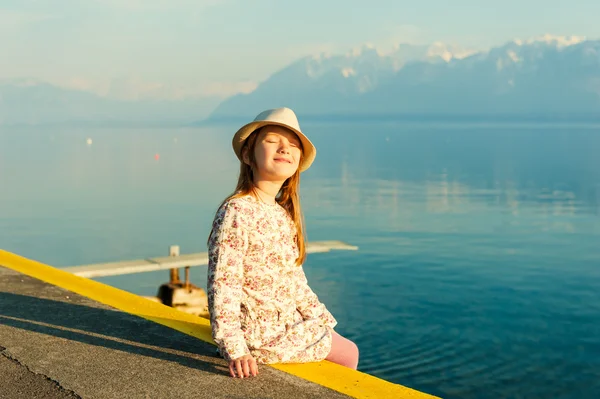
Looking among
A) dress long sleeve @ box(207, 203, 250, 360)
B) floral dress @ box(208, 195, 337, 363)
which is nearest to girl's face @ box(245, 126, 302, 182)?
floral dress @ box(208, 195, 337, 363)

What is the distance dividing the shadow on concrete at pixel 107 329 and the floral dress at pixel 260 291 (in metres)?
0.26

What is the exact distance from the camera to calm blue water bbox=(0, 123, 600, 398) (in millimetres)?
15102

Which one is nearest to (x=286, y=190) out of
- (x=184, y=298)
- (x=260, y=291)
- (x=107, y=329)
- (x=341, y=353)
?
(x=260, y=291)

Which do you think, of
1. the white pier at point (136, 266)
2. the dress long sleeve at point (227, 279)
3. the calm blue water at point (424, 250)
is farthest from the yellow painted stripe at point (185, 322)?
the calm blue water at point (424, 250)

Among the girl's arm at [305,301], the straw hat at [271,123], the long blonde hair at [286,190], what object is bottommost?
the girl's arm at [305,301]

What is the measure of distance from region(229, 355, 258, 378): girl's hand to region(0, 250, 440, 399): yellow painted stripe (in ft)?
0.75

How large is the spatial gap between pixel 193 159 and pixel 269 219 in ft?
237

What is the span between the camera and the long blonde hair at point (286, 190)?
167 inches

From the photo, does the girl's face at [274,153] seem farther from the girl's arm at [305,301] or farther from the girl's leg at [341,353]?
the girl's leg at [341,353]

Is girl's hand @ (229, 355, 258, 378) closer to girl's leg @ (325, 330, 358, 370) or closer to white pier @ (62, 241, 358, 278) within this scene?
girl's leg @ (325, 330, 358, 370)

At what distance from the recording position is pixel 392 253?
84.9 ft

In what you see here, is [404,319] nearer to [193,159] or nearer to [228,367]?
[228,367]

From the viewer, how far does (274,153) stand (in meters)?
4.18

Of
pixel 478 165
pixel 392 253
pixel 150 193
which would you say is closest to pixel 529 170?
pixel 478 165
